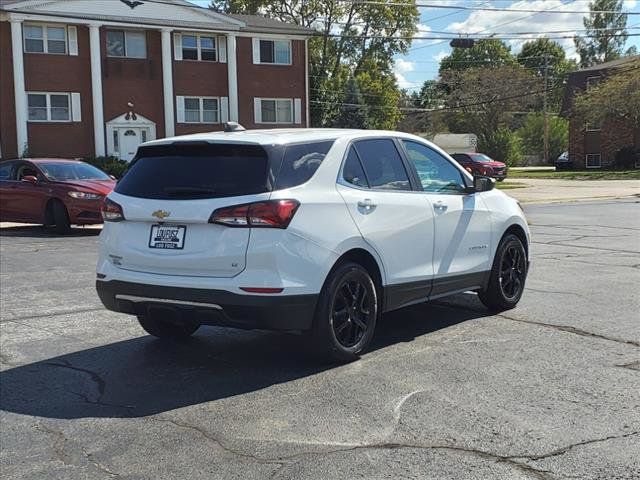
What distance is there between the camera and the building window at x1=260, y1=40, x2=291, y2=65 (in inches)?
1496

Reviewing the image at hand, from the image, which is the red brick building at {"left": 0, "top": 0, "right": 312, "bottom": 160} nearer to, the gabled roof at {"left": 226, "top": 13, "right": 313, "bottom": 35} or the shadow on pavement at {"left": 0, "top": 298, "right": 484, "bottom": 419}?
the gabled roof at {"left": 226, "top": 13, "right": 313, "bottom": 35}

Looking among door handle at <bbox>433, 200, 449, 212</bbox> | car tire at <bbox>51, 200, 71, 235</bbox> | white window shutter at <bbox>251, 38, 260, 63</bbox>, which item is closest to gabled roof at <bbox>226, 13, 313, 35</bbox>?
white window shutter at <bbox>251, 38, 260, 63</bbox>

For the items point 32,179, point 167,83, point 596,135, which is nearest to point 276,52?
point 167,83

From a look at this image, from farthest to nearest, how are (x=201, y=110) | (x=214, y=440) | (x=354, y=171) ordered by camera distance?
(x=201, y=110) < (x=354, y=171) < (x=214, y=440)

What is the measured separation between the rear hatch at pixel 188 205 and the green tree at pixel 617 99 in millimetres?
49831

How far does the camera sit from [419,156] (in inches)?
265

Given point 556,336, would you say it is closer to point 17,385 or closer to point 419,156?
point 419,156

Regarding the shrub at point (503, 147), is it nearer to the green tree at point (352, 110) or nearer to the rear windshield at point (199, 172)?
the green tree at point (352, 110)

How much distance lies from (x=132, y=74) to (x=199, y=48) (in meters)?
3.71

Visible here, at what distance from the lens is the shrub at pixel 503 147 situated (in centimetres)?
6212

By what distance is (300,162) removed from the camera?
5473 mm

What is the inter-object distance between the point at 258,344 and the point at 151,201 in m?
1.68

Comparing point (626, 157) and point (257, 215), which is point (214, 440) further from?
point (626, 157)

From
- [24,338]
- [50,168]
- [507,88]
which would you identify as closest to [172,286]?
[24,338]
